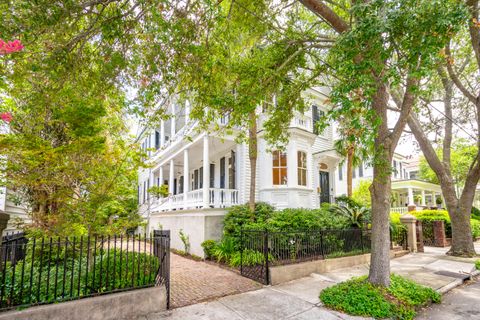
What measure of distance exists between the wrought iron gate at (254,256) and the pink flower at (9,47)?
6.31 metres

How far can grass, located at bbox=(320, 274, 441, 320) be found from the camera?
488cm

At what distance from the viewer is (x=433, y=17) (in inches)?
159

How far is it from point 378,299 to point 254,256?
11.6 feet

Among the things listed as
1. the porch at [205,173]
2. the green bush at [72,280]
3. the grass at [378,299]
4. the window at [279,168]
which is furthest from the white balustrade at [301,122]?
the green bush at [72,280]

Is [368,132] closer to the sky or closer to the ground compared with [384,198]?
closer to the sky

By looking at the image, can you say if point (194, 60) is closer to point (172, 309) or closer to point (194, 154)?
point (172, 309)

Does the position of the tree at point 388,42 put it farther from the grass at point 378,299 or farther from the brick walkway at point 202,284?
the brick walkway at point 202,284

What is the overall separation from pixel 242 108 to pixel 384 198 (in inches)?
146

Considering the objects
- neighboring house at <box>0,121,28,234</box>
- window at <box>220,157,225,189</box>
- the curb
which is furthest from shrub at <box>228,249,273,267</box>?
window at <box>220,157,225,189</box>

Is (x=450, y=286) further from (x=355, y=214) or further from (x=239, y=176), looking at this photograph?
(x=239, y=176)

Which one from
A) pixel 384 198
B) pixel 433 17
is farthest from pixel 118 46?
pixel 384 198

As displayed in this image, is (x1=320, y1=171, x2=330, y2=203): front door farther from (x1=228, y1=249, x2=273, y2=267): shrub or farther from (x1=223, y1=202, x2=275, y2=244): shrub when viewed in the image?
(x1=228, y1=249, x2=273, y2=267): shrub

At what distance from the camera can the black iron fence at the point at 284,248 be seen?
726 cm

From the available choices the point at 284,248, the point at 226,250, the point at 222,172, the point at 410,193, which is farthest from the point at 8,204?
the point at 410,193
